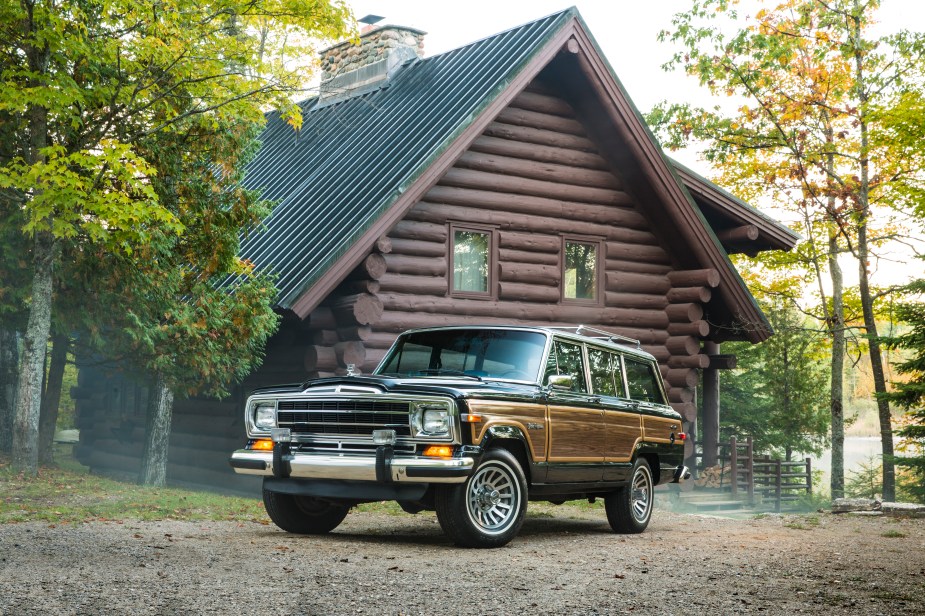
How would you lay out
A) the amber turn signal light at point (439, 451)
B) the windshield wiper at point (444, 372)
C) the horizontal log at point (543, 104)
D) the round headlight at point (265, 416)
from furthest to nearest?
1. the horizontal log at point (543, 104)
2. the windshield wiper at point (444, 372)
3. the round headlight at point (265, 416)
4. the amber turn signal light at point (439, 451)

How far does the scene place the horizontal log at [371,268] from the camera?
1695cm

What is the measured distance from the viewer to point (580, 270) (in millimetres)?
20875

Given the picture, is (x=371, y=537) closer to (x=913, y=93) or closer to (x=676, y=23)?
(x=913, y=93)

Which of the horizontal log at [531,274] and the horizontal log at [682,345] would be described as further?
the horizontal log at [682,345]

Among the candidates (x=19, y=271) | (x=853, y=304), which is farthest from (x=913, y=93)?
(x=19, y=271)

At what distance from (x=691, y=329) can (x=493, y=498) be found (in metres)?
12.6

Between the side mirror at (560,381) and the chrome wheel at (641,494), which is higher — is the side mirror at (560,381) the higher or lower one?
the higher one

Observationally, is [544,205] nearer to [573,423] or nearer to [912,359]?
[912,359]

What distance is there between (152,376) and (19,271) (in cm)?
272

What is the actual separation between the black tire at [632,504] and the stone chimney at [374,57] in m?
13.7

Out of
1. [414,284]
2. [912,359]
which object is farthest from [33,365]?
[912,359]

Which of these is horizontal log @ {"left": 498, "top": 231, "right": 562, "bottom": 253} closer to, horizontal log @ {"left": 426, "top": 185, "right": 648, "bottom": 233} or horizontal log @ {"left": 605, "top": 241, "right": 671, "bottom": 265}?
horizontal log @ {"left": 426, "top": 185, "right": 648, "bottom": 233}

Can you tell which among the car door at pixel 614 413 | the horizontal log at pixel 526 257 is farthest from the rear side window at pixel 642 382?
the horizontal log at pixel 526 257

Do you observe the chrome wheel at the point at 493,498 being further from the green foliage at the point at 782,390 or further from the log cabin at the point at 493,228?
the green foliage at the point at 782,390
